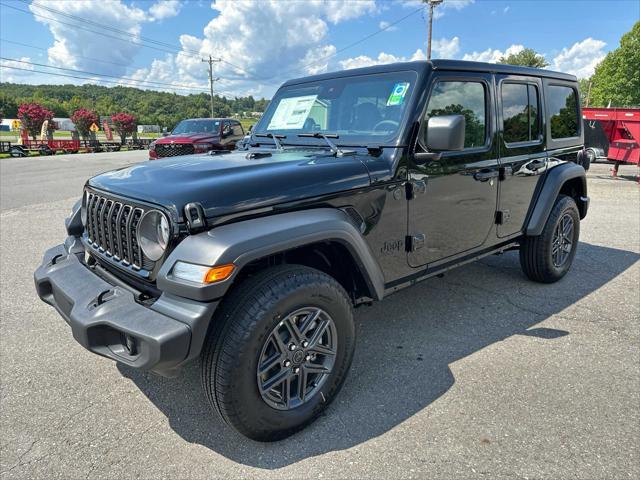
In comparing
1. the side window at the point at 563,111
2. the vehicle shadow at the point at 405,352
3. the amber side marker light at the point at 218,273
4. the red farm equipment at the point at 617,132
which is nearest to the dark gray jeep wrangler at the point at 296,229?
the amber side marker light at the point at 218,273

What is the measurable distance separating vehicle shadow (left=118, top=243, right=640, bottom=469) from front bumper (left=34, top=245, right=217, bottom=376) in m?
0.66

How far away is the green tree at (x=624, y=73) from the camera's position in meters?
38.8

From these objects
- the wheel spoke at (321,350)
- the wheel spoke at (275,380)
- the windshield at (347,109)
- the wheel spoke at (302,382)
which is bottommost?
the wheel spoke at (302,382)

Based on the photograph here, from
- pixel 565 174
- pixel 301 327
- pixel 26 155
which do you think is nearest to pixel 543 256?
pixel 565 174

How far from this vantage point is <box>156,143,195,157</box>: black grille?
1233 centimetres

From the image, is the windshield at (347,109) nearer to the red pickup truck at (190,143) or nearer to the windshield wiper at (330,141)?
the windshield wiper at (330,141)

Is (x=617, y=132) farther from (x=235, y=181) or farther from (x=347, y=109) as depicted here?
(x=235, y=181)

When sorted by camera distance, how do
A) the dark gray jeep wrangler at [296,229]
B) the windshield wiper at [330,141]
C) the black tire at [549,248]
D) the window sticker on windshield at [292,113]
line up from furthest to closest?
the black tire at [549,248], the window sticker on windshield at [292,113], the windshield wiper at [330,141], the dark gray jeep wrangler at [296,229]

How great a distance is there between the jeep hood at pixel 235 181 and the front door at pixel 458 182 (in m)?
0.57

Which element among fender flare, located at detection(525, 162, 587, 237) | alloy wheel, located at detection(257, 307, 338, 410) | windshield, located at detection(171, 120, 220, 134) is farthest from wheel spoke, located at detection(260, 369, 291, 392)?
windshield, located at detection(171, 120, 220, 134)

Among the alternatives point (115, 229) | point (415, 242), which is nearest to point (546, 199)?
point (415, 242)

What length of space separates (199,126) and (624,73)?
134ft

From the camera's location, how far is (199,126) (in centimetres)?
1438

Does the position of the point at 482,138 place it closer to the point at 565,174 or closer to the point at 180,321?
the point at 565,174
